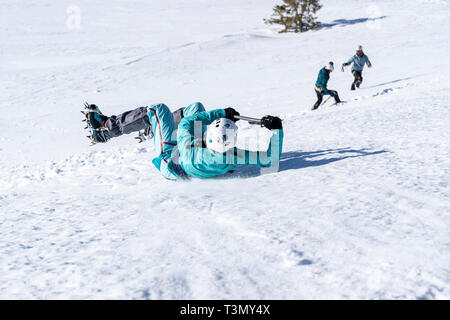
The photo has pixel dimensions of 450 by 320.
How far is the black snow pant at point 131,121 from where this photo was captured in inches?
196

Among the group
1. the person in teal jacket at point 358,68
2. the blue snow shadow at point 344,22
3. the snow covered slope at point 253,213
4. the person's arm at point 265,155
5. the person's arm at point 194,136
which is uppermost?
the blue snow shadow at point 344,22

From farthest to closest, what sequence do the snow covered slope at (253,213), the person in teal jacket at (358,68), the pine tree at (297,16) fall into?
the pine tree at (297,16) → the person in teal jacket at (358,68) → the snow covered slope at (253,213)

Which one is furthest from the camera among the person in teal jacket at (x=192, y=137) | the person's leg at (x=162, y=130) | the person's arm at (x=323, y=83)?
the person's arm at (x=323, y=83)

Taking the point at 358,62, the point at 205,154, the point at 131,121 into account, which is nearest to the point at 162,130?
the point at 131,121

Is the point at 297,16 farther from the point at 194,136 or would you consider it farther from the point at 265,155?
the point at 194,136

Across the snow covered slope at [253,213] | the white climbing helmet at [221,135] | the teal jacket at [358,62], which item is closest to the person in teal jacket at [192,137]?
the white climbing helmet at [221,135]

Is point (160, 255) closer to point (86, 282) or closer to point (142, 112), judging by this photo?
point (86, 282)

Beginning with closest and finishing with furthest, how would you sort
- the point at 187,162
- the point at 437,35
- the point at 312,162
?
the point at 187,162
the point at 312,162
the point at 437,35

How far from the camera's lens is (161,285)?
89.1 inches

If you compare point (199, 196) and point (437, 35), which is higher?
point (437, 35)

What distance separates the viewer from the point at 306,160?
4.82 metres

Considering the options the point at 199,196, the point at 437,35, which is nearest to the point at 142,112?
the point at 199,196

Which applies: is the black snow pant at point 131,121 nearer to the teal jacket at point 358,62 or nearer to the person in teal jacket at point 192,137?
the person in teal jacket at point 192,137

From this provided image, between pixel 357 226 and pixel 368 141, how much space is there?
9.31 feet
